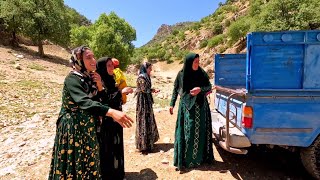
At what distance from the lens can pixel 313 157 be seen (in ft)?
11.6

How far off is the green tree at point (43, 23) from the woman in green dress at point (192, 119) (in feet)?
74.3

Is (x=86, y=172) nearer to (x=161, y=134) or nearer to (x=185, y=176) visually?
(x=185, y=176)

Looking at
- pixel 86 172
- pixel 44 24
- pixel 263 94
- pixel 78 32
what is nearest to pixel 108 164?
pixel 86 172

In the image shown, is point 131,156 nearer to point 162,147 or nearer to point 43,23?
point 162,147

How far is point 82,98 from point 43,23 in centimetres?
2452

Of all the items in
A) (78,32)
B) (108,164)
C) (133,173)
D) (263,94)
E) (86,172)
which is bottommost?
(133,173)

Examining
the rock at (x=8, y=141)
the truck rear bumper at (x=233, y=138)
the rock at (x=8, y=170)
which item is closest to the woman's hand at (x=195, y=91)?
the truck rear bumper at (x=233, y=138)

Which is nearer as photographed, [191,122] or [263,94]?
[263,94]

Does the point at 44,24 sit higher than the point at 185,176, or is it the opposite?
the point at 44,24

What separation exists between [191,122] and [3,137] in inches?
194

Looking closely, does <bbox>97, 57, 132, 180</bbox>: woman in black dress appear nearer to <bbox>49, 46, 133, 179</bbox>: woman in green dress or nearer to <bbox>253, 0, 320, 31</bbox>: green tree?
<bbox>49, 46, 133, 179</bbox>: woman in green dress

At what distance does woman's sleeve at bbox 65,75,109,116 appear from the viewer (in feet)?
8.12

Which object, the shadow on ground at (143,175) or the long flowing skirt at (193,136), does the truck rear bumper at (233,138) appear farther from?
the shadow on ground at (143,175)

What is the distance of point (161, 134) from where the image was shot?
269 inches
